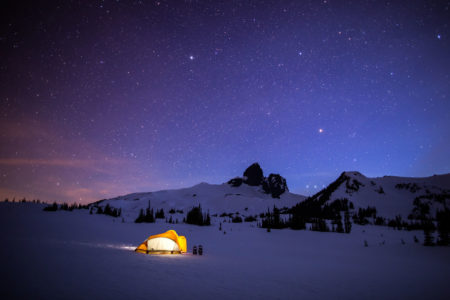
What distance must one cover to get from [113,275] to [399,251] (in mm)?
15238

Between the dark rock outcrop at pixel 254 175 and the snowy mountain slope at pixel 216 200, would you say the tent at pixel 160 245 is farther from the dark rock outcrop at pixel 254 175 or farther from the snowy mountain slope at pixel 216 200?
the dark rock outcrop at pixel 254 175

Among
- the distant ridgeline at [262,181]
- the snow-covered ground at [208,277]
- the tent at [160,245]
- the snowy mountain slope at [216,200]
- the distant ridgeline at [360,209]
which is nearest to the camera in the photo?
the snow-covered ground at [208,277]

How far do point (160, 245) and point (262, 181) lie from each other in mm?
80917

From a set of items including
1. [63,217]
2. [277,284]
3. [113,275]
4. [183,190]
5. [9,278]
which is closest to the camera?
[9,278]

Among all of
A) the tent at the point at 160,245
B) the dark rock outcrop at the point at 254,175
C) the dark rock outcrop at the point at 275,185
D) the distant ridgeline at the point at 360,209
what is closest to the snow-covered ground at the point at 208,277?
the tent at the point at 160,245

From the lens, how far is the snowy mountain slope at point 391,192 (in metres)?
25.6

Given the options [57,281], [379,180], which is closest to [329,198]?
[379,180]

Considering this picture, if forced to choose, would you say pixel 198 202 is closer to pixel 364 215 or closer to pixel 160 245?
pixel 364 215

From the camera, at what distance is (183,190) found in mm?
65125

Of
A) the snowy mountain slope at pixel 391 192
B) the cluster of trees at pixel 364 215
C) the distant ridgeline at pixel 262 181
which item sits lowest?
the cluster of trees at pixel 364 215

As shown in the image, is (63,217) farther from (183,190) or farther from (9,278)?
(183,190)

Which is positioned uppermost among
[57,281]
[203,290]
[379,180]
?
[379,180]

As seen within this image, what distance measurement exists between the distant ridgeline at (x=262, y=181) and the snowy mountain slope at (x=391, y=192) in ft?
176

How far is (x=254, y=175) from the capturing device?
90.9 m
